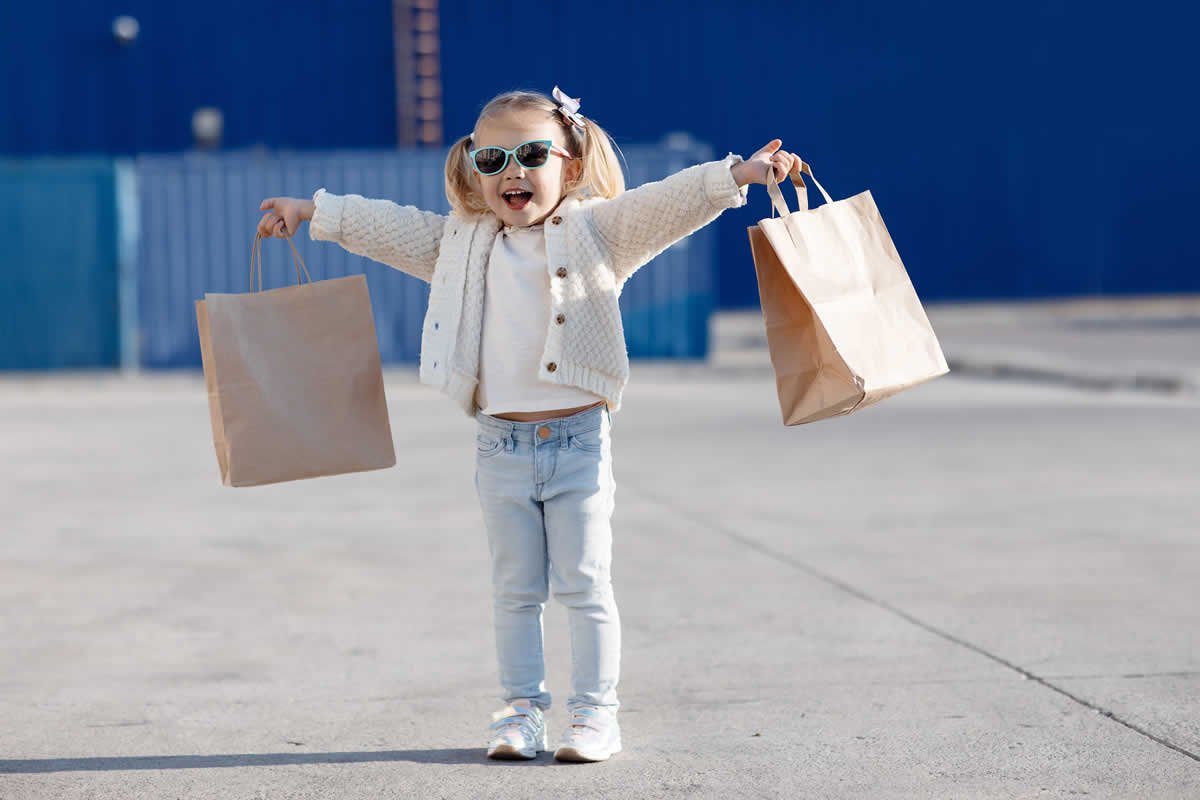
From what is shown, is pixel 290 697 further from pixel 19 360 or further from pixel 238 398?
pixel 19 360

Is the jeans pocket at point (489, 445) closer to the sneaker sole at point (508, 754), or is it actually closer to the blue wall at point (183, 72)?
the sneaker sole at point (508, 754)

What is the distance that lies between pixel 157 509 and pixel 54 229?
9.56 meters

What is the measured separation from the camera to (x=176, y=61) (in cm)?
2091

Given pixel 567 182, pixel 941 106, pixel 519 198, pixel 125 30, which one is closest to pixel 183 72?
pixel 125 30

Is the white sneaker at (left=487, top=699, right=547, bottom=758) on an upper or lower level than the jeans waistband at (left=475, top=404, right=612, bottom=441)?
lower

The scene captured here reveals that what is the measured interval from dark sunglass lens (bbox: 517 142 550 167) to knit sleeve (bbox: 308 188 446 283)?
0.33 m

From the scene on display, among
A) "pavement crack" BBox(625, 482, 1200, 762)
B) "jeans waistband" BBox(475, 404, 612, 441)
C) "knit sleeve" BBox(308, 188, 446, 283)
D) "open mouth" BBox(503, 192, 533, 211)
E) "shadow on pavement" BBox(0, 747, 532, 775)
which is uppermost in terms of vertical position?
"open mouth" BBox(503, 192, 533, 211)

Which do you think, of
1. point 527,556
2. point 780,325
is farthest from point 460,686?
point 780,325

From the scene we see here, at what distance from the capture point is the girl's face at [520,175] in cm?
375

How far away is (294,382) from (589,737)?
3.42ft

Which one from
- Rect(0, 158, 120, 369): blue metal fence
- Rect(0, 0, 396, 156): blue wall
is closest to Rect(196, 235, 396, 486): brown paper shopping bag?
Rect(0, 158, 120, 369): blue metal fence

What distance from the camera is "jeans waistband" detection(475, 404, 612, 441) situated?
3.78 metres

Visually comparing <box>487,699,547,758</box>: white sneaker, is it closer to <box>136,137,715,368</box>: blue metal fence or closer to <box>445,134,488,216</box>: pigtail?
<box>445,134,488,216</box>: pigtail

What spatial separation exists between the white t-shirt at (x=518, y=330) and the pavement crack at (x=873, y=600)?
1.40 m
